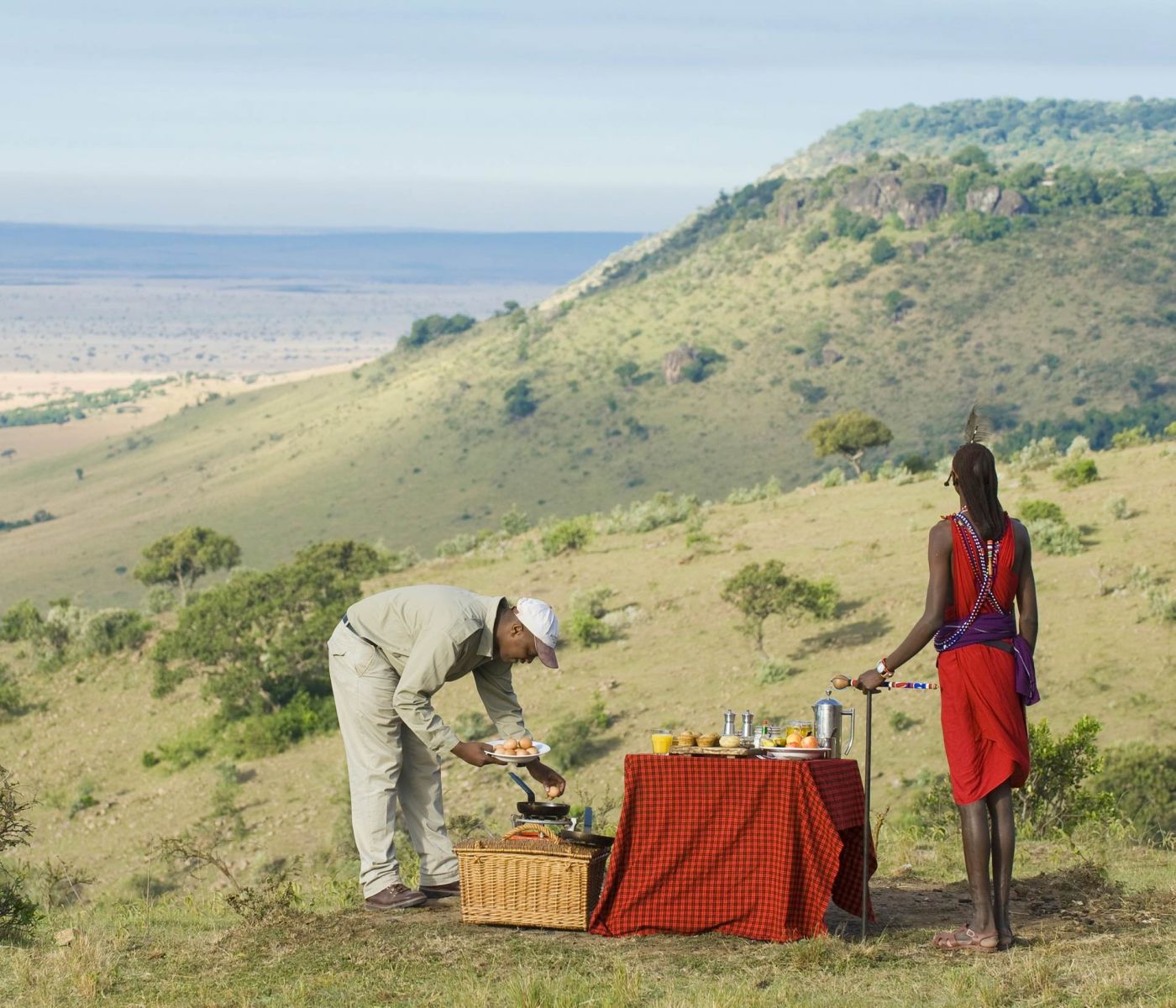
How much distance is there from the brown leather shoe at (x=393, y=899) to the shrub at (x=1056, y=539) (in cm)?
2386

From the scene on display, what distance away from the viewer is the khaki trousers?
740cm

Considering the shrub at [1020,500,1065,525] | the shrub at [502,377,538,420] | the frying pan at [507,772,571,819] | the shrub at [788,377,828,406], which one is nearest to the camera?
the frying pan at [507,772,571,819]

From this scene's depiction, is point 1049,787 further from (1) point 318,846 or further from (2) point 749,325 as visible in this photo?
(2) point 749,325

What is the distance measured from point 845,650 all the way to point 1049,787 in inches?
604

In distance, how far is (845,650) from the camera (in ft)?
92.1

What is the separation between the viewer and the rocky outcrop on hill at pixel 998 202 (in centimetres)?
9519

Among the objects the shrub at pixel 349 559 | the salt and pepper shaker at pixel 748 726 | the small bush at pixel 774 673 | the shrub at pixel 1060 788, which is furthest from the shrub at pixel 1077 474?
the salt and pepper shaker at pixel 748 726

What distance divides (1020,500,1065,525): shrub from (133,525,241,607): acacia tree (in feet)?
88.9

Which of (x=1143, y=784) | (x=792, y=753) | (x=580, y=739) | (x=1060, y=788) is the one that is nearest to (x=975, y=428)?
(x=792, y=753)

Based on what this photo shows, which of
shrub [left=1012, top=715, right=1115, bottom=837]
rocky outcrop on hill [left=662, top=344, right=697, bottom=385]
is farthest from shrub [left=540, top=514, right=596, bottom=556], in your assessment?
rocky outcrop on hill [left=662, top=344, right=697, bottom=385]

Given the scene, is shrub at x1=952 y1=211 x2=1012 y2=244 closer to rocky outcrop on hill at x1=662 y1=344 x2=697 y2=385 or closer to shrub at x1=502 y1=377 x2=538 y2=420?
rocky outcrop on hill at x1=662 y1=344 x2=697 y2=385

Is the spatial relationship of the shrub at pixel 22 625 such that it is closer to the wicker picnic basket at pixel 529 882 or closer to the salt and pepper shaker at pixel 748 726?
the wicker picnic basket at pixel 529 882

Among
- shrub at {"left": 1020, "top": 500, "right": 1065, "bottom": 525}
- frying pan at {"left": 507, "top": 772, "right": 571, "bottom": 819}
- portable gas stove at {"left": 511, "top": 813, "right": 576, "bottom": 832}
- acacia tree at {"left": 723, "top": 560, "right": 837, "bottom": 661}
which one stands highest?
frying pan at {"left": 507, "top": 772, "right": 571, "bottom": 819}

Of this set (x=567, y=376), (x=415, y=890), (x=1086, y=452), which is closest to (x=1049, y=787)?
(x=415, y=890)
